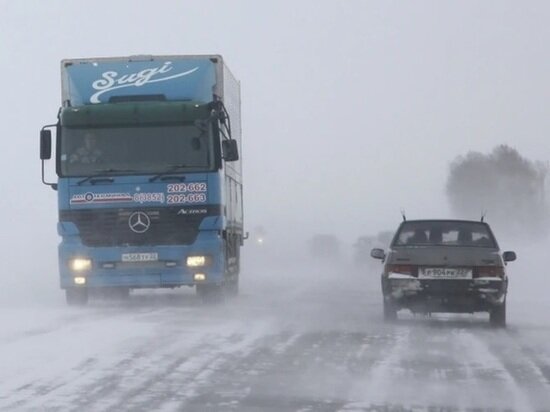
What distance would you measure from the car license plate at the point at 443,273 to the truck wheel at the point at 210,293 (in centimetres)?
586

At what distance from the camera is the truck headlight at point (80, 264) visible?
76.4 ft

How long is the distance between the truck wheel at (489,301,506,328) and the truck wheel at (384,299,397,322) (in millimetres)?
1413

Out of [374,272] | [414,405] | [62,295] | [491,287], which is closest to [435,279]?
[491,287]

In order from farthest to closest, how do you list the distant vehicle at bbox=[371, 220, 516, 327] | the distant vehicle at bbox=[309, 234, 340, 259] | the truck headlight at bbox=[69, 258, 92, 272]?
the distant vehicle at bbox=[309, 234, 340, 259] → the truck headlight at bbox=[69, 258, 92, 272] → the distant vehicle at bbox=[371, 220, 516, 327]

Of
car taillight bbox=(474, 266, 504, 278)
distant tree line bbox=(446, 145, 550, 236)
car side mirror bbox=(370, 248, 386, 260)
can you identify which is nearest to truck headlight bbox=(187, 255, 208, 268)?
car side mirror bbox=(370, 248, 386, 260)

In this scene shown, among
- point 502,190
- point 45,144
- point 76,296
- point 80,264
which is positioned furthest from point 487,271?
point 502,190

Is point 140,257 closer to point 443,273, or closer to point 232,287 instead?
point 232,287

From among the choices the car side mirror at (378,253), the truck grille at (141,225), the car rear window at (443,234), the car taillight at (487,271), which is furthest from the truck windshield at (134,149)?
the car taillight at (487,271)

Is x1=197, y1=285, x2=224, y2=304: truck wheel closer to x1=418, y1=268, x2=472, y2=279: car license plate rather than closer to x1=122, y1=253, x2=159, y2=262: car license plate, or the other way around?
x1=122, y1=253, x2=159, y2=262: car license plate

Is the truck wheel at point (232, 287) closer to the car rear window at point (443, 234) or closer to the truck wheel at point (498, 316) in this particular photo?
the car rear window at point (443, 234)

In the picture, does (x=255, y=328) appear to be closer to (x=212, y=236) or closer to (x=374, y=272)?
(x=212, y=236)

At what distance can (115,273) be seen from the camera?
23.4 m

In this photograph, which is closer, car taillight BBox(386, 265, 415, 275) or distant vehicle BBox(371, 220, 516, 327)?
distant vehicle BBox(371, 220, 516, 327)

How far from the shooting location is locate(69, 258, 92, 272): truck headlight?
23281mm
